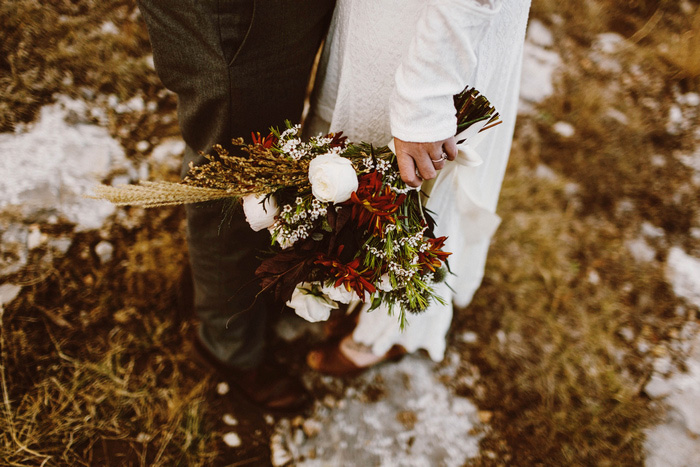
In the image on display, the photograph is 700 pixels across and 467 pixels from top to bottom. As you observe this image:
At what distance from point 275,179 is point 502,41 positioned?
0.57 m

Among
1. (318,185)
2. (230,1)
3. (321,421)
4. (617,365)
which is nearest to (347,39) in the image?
(230,1)

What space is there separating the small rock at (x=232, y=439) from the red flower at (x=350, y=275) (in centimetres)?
95

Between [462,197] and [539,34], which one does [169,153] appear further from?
[539,34]

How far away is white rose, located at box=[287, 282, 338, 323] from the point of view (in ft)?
3.21

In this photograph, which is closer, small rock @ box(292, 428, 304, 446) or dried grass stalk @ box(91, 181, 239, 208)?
dried grass stalk @ box(91, 181, 239, 208)

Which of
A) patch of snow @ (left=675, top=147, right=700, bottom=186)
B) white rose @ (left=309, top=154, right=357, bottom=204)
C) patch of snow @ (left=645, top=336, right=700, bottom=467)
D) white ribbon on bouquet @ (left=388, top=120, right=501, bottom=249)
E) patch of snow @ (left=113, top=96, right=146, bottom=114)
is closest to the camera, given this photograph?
white rose @ (left=309, top=154, right=357, bottom=204)

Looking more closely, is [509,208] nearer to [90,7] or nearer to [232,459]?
[232,459]

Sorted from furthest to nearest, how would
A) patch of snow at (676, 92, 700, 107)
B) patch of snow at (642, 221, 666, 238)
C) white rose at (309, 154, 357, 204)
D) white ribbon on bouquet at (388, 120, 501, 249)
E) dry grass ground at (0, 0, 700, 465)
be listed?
patch of snow at (676, 92, 700, 107) → patch of snow at (642, 221, 666, 238) → dry grass ground at (0, 0, 700, 465) → white ribbon on bouquet at (388, 120, 501, 249) → white rose at (309, 154, 357, 204)

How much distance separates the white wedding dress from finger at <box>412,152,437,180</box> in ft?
0.14

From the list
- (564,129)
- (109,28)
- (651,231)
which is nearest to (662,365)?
(651,231)

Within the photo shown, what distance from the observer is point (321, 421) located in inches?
63.4

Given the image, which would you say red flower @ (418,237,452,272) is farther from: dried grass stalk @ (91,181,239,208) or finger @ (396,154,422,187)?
dried grass stalk @ (91,181,239,208)

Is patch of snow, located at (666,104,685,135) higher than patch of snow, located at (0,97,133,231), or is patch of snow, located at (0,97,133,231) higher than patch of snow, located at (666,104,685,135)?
patch of snow, located at (666,104,685,135)

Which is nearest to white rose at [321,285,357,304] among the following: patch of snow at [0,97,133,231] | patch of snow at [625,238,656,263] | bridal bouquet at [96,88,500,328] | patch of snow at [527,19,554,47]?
bridal bouquet at [96,88,500,328]
